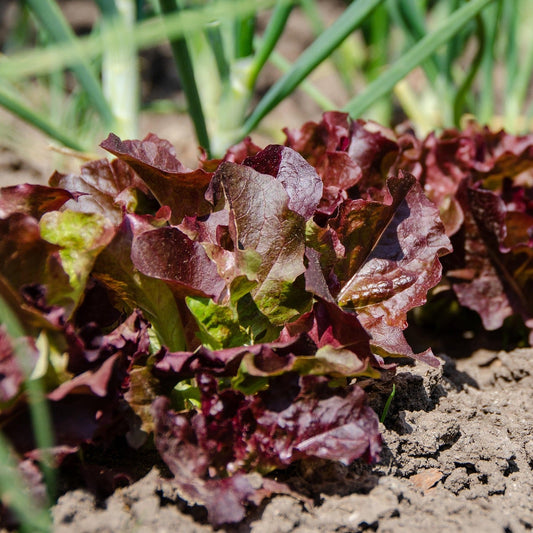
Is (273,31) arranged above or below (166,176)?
Result: above

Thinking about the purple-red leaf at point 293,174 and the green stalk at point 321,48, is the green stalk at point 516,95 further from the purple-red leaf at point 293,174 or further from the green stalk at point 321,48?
the purple-red leaf at point 293,174

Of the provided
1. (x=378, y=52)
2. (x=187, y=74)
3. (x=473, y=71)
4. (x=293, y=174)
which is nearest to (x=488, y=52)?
(x=473, y=71)

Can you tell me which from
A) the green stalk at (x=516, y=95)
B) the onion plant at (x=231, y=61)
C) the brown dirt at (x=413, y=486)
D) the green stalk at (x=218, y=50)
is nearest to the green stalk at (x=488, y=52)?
the onion plant at (x=231, y=61)

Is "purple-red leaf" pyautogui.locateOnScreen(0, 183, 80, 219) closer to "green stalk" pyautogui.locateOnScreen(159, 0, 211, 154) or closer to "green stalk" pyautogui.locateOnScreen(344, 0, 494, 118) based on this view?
"green stalk" pyautogui.locateOnScreen(159, 0, 211, 154)

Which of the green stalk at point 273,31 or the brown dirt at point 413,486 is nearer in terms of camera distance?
the brown dirt at point 413,486

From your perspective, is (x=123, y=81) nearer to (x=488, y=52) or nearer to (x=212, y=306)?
(x=212, y=306)

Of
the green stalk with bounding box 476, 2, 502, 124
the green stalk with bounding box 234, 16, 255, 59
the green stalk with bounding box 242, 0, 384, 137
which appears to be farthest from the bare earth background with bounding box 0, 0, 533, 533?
the green stalk with bounding box 476, 2, 502, 124

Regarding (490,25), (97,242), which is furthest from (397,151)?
(490,25)
